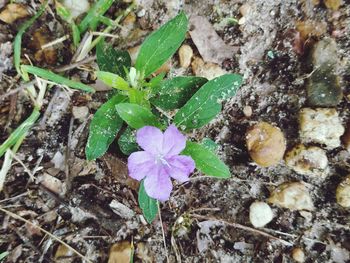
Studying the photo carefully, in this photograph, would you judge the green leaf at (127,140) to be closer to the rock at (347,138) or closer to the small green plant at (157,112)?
the small green plant at (157,112)

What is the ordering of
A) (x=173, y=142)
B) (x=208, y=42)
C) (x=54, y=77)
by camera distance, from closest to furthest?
(x=173, y=142), (x=54, y=77), (x=208, y=42)

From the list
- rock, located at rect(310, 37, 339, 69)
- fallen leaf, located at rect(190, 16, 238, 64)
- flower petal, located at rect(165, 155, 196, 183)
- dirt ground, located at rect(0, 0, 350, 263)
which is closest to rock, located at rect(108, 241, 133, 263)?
dirt ground, located at rect(0, 0, 350, 263)

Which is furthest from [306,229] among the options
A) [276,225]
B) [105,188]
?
[105,188]

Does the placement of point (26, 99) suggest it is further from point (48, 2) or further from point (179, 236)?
point (179, 236)

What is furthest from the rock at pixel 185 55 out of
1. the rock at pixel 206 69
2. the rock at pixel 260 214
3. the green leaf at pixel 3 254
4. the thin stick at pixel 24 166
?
the green leaf at pixel 3 254

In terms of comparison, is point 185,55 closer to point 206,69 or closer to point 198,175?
point 206,69

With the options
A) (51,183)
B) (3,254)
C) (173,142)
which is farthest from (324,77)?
(3,254)
